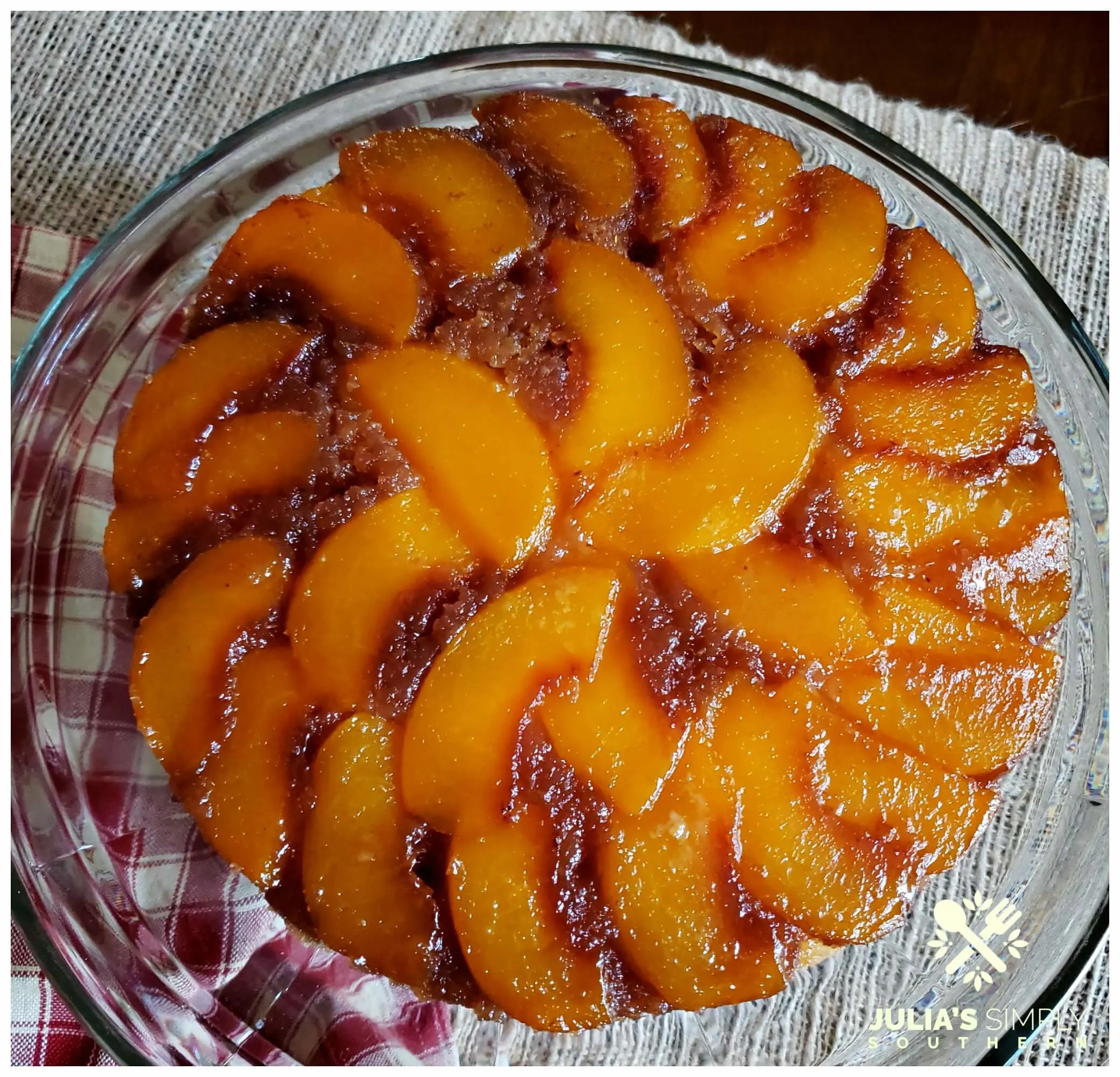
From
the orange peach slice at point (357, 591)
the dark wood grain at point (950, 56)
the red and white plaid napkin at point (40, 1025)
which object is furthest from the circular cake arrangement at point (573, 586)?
the dark wood grain at point (950, 56)

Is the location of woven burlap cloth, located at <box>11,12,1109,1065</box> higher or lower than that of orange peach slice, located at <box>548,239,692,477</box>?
higher

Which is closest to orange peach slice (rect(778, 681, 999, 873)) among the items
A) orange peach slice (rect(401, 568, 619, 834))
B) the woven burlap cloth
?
orange peach slice (rect(401, 568, 619, 834))

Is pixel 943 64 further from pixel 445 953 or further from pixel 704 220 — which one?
pixel 445 953

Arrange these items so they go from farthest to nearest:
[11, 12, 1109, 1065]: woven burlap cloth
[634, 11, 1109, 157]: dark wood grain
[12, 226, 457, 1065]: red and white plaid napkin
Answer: [634, 11, 1109, 157]: dark wood grain → [11, 12, 1109, 1065]: woven burlap cloth → [12, 226, 457, 1065]: red and white plaid napkin

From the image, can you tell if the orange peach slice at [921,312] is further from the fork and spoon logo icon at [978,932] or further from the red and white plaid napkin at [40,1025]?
the red and white plaid napkin at [40,1025]

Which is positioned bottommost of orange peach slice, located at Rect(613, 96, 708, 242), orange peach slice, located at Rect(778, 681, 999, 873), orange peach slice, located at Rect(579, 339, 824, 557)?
orange peach slice, located at Rect(778, 681, 999, 873)

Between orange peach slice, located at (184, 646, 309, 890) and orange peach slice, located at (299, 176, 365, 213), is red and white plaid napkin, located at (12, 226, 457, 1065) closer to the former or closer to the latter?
orange peach slice, located at (184, 646, 309, 890)
